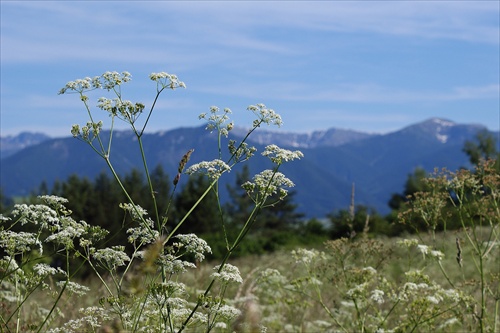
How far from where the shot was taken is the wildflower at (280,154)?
4301mm

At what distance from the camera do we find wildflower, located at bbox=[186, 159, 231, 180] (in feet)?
14.1

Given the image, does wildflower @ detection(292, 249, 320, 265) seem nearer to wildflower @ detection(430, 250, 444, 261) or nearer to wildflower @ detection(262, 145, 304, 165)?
wildflower @ detection(430, 250, 444, 261)

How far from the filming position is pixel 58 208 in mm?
4609

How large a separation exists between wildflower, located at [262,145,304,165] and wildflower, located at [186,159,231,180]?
30 centimetres

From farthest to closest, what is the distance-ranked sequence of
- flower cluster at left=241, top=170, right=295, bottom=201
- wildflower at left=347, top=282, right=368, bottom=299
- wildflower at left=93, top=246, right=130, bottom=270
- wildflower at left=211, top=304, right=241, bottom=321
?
wildflower at left=347, top=282, right=368, bottom=299 → flower cluster at left=241, top=170, right=295, bottom=201 → wildflower at left=93, top=246, right=130, bottom=270 → wildflower at left=211, top=304, right=241, bottom=321

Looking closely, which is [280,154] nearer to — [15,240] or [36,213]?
[36,213]

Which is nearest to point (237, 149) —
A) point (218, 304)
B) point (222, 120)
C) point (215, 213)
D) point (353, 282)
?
point (222, 120)

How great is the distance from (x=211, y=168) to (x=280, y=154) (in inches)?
17.7

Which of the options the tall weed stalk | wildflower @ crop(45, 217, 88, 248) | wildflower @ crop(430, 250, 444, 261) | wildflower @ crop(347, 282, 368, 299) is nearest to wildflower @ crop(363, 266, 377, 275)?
wildflower @ crop(347, 282, 368, 299)

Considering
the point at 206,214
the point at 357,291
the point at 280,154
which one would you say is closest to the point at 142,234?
the point at 280,154

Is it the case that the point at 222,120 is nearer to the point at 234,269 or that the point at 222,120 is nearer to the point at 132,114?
the point at 132,114

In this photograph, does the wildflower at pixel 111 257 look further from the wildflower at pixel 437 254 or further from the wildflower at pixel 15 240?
the wildflower at pixel 437 254

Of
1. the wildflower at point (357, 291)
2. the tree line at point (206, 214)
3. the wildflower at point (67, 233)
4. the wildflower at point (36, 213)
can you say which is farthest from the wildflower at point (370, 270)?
the tree line at point (206, 214)

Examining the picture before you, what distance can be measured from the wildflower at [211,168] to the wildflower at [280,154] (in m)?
0.30
